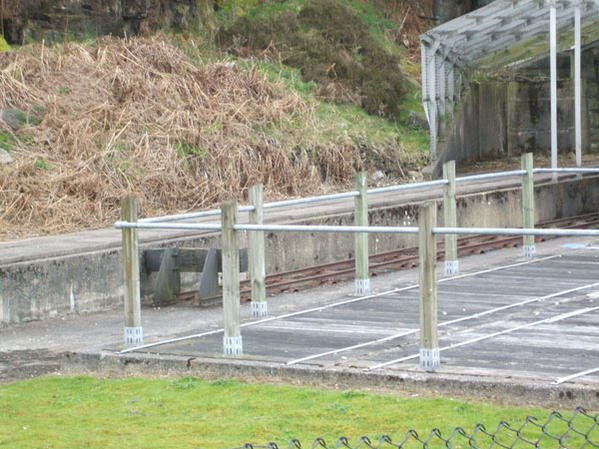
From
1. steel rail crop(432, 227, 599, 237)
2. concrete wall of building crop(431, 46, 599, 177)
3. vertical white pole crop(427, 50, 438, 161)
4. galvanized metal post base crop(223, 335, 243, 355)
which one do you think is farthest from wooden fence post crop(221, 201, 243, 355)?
concrete wall of building crop(431, 46, 599, 177)

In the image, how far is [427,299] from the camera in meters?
8.22

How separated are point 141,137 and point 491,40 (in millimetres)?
7649

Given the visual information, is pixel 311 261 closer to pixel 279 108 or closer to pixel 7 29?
pixel 279 108

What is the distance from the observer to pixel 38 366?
9938mm

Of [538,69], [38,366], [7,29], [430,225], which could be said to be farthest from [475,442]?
[538,69]

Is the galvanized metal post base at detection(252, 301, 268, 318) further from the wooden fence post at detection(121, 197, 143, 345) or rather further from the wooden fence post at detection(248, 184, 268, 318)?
the wooden fence post at detection(121, 197, 143, 345)

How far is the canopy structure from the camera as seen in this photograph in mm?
20094

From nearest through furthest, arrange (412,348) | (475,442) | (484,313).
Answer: (475,442), (412,348), (484,313)

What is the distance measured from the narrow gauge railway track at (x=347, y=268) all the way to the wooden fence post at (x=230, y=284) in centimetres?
394

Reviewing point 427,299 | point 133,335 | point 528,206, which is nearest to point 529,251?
point 528,206

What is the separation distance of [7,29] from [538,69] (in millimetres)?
13483

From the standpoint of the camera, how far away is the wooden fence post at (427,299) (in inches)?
323

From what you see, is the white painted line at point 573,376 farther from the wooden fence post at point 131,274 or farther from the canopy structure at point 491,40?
the canopy structure at point 491,40

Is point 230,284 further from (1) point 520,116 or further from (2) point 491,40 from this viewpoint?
(1) point 520,116
